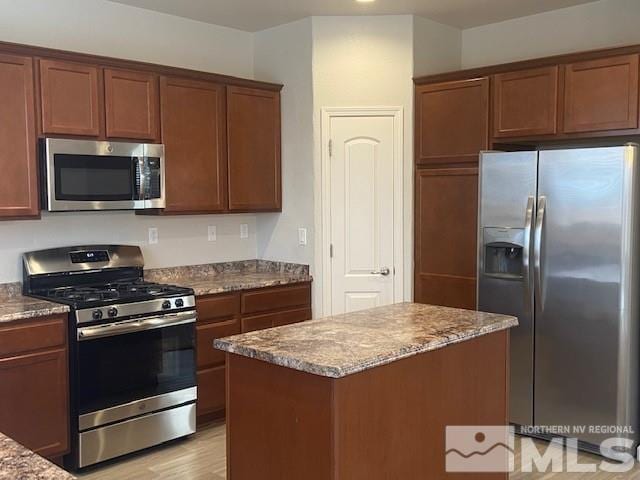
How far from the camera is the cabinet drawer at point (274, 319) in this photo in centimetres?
439

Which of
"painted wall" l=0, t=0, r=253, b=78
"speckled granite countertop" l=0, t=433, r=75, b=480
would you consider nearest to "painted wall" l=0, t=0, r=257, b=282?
"painted wall" l=0, t=0, r=253, b=78

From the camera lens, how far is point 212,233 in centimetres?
493

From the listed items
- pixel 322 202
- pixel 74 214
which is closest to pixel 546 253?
pixel 322 202

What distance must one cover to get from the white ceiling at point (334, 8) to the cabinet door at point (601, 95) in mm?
Result: 830

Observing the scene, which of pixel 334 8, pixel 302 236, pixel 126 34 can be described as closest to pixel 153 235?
pixel 302 236

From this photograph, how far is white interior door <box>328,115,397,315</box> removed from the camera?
4711mm

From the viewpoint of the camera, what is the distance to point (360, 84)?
469cm

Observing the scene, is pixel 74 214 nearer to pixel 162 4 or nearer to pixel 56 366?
pixel 56 366

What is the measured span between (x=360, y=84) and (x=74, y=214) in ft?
7.10

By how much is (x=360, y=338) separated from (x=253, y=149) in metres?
2.54

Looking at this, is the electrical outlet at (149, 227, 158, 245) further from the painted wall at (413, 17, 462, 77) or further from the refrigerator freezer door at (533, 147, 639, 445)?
the refrigerator freezer door at (533, 147, 639, 445)

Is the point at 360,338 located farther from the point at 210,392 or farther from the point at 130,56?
the point at 130,56

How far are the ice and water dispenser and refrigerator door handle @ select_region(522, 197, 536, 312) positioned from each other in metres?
0.04

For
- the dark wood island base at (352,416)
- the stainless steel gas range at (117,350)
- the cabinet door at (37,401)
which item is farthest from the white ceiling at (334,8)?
the dark wood island base at (352,416)
